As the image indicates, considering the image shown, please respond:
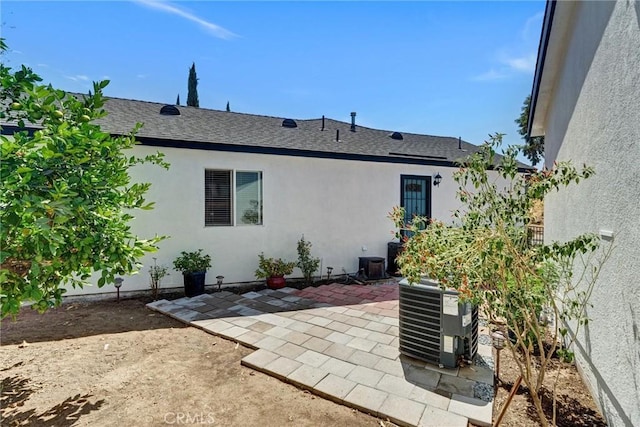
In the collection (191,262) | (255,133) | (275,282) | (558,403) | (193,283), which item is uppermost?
(255,133)

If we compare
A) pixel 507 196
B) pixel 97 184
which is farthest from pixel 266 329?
pixel 507 196

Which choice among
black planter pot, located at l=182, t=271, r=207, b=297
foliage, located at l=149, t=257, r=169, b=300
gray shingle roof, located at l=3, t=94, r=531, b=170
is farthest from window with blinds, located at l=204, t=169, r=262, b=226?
foliage, located at l=149, t=257, r=169, b=300

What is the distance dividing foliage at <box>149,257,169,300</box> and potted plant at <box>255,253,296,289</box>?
2046mm

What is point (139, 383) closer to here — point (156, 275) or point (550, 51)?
point (156, 275)

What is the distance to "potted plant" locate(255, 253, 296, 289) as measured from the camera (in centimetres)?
718

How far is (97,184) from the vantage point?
7.28 ft

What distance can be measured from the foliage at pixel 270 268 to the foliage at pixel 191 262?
3.87 ft

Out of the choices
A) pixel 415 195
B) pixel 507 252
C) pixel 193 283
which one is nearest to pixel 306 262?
pixel 193 283

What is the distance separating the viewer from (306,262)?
7734mm

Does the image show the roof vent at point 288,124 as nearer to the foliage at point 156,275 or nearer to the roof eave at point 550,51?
the foliage at point 156,275

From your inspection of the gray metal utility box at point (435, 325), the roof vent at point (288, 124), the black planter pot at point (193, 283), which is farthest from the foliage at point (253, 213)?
the gray metal utility box at point (435, 325)

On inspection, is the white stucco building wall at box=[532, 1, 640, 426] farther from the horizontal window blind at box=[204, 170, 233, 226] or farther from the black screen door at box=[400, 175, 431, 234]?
the horizontal window blind at box=[204, 170, 233, 226]

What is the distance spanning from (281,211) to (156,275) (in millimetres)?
3142

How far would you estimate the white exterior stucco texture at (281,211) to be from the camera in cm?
667
